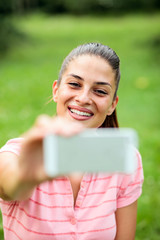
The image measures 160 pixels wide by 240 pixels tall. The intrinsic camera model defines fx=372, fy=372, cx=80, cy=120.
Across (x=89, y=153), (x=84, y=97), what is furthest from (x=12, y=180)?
(x=84, y=97)

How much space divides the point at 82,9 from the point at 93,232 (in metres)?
22.3

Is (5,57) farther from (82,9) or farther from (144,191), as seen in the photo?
(82,9)

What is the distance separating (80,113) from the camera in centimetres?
199

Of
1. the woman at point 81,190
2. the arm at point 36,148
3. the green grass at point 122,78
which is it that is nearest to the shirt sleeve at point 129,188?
the woman at point 81,190

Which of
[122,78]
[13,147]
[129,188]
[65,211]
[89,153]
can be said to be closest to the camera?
[89,153]

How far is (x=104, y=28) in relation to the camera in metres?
18.9

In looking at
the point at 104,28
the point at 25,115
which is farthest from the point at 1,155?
the point at 104,28

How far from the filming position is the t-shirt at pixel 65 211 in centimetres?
192

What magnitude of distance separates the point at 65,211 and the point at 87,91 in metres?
0.65

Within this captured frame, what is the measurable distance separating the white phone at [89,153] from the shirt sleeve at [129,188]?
106 centimetres

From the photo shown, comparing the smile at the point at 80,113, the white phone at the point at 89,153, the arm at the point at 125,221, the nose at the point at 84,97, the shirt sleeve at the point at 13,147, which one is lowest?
the arm at the point at 125,221

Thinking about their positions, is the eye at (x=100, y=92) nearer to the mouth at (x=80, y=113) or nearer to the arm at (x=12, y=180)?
the mouth at (x=80, y=113)

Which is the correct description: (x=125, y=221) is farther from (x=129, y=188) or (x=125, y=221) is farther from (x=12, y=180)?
(x=12, y=180)

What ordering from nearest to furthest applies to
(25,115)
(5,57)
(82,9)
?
1. (25,115)
2. (5,57)
3. (82,9)
